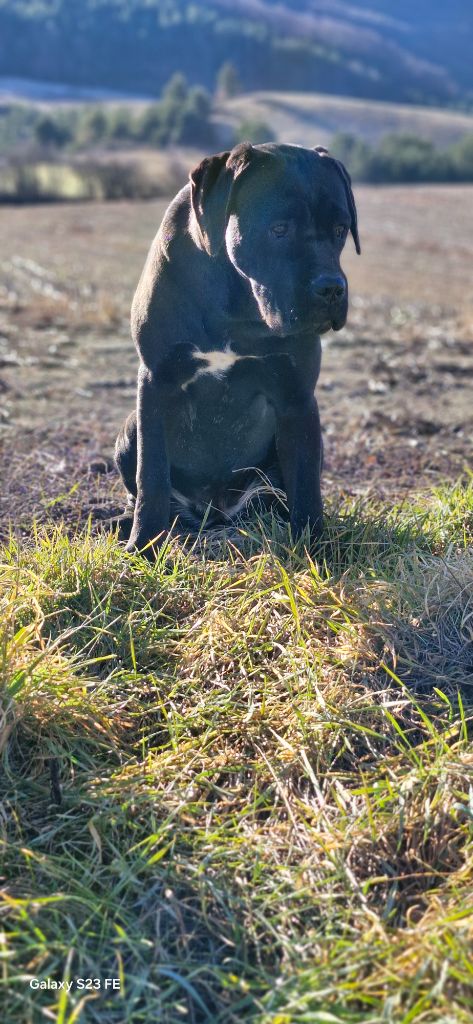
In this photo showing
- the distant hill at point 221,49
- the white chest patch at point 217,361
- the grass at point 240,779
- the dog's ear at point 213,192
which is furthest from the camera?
the distant hill at point 221,49

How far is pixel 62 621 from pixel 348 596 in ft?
3.22

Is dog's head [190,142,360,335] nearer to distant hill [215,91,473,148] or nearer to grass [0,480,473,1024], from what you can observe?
A: grass [0,480,473,1024]

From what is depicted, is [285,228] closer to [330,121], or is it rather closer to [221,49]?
[330,121]

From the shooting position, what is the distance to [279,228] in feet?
10.6

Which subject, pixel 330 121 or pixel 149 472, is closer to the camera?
pixel 149 472

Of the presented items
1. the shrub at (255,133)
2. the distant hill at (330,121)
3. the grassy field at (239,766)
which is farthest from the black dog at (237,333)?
the distant hill at (330,121)

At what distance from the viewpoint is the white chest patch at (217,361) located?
3.54 m

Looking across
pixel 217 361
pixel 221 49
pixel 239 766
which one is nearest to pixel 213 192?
pixel 217 361

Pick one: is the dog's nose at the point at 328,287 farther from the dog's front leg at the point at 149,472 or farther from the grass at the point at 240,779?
the grass at the point at 240,779

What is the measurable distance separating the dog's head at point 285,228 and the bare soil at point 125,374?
1.21m

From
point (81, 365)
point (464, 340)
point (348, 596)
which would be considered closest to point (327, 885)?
point (348, 596)

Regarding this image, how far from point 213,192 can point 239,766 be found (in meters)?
1.97

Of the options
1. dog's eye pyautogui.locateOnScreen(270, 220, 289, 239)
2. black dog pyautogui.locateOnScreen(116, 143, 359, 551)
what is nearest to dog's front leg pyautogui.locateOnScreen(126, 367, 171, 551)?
black dog pyautogui.locateOnScreen(116, 143, 359, 551)

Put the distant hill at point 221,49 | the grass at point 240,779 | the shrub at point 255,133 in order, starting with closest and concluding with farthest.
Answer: the grass at point 240,779, the shrub at point 255,133, the distant hill at point 221,49
